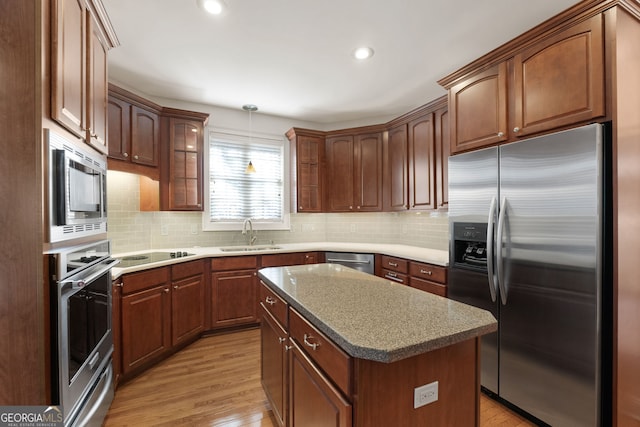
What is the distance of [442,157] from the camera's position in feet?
10.1

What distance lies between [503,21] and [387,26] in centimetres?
81

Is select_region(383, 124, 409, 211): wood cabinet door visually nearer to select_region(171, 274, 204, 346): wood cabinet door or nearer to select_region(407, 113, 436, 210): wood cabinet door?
select_region(407, 113, 436, 210): wood cabinet door

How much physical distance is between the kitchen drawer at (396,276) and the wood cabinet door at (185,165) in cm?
227

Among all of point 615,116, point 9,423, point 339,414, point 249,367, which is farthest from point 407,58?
point 9,423

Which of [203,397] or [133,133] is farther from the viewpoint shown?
[133,133]

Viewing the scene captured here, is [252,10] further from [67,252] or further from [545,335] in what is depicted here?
[545,335]

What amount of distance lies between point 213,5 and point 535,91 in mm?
2172

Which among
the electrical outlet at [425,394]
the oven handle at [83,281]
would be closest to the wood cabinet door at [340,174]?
the oven handle at [83,281]

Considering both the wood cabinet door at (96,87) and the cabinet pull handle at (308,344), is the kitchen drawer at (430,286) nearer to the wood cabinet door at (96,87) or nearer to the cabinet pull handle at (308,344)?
the cabinet pull handle at (308,344)

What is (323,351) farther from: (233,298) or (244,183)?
(244,183)

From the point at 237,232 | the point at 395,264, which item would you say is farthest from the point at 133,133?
the point at 395,264

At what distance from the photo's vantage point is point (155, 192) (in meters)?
3.18

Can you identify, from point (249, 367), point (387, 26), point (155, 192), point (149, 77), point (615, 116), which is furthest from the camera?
point (155, 192)

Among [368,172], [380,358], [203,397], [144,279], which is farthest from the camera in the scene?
[368,172]
